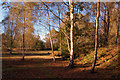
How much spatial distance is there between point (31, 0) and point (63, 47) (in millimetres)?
7342

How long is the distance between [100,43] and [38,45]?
2744 centimetres

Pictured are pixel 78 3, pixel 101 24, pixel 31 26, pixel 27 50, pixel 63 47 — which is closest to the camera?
pixel 78 3

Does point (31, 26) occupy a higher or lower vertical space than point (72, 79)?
higher

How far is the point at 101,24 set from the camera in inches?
628

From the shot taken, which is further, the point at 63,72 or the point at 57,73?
the point at 63,72

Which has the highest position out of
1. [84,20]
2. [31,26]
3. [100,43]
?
[84,20]

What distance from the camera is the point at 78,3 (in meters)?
9.38

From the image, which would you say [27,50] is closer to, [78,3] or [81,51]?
[81,51]

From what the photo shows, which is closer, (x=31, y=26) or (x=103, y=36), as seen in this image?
(x=31, y=26)

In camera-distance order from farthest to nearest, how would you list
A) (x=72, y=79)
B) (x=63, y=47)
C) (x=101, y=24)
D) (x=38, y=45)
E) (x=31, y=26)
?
(x=38, y=45)
(x=101, y=24)
(x=63, y=47)
(x=31, y=26)
(x=72, y=79)

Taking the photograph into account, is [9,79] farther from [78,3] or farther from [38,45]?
[38,45]

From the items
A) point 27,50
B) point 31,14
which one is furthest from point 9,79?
point 27,50

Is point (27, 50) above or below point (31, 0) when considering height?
below

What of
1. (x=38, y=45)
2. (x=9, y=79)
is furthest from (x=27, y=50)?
(x=9, y=79)
